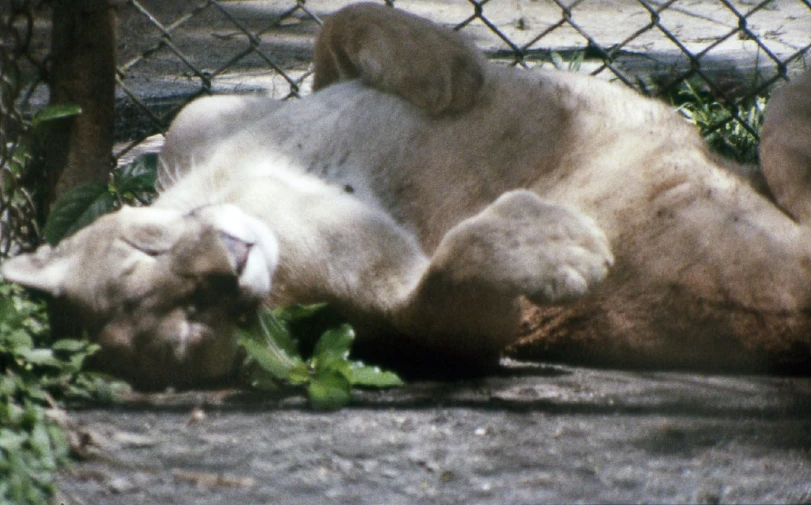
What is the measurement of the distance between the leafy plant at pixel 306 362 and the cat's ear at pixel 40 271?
47cm

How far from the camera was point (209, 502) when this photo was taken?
1.97 metres

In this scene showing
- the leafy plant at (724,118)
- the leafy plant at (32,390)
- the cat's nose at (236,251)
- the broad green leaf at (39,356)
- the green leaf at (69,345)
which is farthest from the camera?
the leafy plant at (724,118)

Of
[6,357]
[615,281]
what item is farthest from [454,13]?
[6,357]

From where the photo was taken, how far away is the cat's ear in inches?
107

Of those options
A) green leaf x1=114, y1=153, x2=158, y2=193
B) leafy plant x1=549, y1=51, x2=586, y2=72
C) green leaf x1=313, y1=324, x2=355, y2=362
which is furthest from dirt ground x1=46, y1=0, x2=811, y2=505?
leafy plant x1=549, y1=51, x2=586, y2=72

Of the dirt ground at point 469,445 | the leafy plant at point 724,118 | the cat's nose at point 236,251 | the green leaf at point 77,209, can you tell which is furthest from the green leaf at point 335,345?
the leafy plant at point 724,118

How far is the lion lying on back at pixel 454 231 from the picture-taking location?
8.65 feet

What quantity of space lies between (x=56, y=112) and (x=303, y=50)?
2.80 m

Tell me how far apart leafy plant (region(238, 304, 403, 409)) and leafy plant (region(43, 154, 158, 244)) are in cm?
74

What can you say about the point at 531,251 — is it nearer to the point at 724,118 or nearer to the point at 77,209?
the point at 77,209

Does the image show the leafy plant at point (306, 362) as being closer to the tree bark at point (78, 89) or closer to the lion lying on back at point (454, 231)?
the lion lying on back at point (454, 231)

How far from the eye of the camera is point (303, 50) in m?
5.83

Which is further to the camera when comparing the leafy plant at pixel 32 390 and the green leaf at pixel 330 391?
the green leaf at pixel 330 391

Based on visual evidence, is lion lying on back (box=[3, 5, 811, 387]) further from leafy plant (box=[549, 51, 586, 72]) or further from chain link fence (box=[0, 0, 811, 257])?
leafy plant (box=[549, 51, 586, 72])
